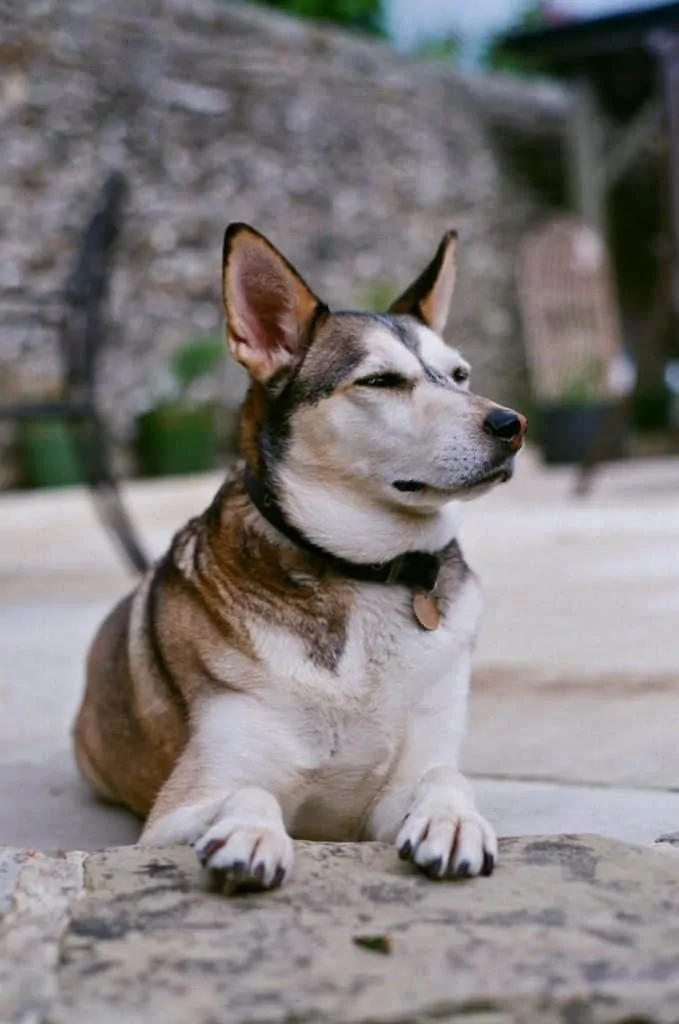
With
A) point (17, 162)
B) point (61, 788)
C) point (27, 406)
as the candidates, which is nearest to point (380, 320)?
point (61, 788)

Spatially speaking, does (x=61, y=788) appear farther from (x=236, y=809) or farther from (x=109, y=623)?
(x=236, y=809)

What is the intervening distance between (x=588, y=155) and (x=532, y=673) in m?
10.8

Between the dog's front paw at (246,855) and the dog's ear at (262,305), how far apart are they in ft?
2.71

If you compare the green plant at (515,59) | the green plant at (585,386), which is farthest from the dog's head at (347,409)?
the green plant at (515,59)

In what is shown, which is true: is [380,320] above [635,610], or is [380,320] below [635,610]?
above

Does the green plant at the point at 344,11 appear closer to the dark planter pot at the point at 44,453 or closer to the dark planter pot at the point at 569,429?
the dark planter pot at the point at 569,429

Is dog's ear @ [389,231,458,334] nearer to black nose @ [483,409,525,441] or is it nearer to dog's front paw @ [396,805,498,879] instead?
black nose @ [483,409,525,441]

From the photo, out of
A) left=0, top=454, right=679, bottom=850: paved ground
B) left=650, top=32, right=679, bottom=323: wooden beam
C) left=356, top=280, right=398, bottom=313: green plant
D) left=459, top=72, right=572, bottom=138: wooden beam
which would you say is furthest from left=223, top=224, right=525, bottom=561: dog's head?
left=459, top=72, right=572, bottom=138: wooden beam

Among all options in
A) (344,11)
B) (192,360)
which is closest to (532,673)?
(192,360)

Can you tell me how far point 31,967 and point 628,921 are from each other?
549mm

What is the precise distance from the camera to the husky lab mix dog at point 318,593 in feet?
6.02

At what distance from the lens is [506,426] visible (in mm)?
1913

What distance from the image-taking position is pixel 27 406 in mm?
4625

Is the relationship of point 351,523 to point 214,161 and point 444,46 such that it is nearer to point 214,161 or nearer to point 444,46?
point 214,161
